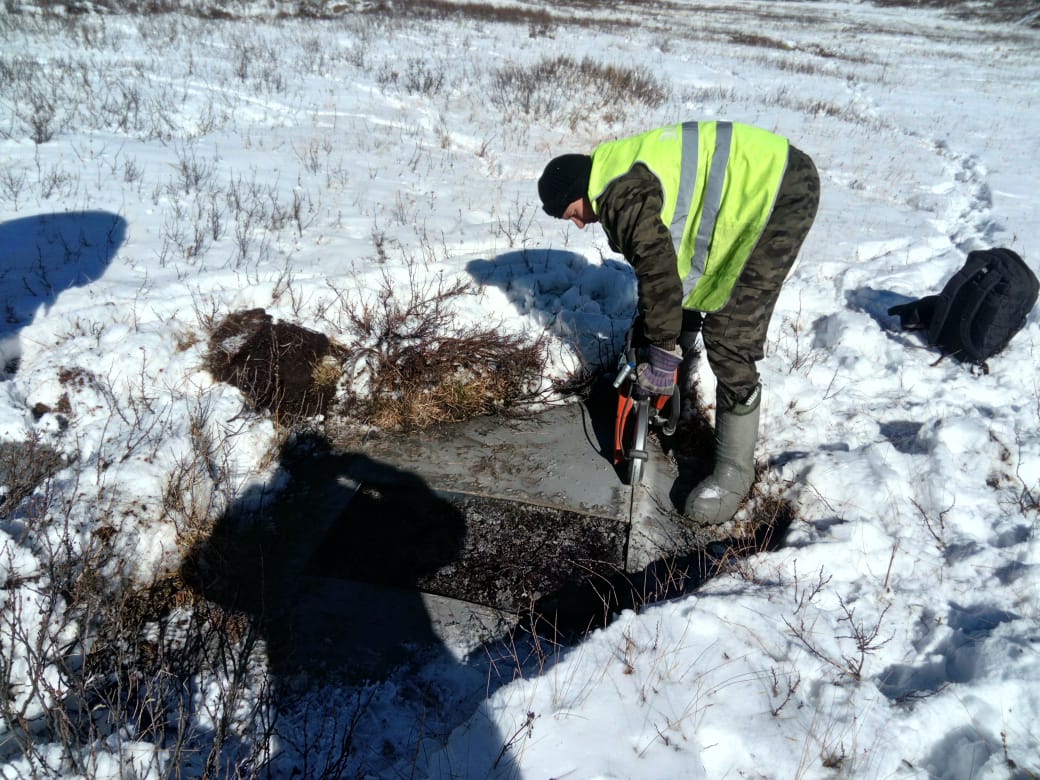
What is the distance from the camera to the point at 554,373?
13.9 feet

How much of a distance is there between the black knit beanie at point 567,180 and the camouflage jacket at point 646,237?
11 cm

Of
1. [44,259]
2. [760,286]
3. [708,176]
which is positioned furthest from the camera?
[44,259]

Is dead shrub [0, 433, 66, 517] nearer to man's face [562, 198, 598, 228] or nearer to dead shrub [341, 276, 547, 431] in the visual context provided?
dead shrub [341, 276, 547, 431]

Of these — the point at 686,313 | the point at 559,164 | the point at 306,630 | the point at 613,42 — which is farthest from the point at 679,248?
the point at 613,42

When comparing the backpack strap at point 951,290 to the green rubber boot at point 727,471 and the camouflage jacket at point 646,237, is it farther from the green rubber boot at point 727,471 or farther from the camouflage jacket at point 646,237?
the camouflage jacket at point 646,237

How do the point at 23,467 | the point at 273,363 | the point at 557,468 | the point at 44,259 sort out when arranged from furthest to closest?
the point at 44,259
the point at 273,363
the point at 557,468
the point at 23,467

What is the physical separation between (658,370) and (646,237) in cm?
65

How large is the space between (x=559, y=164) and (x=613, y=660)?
2013 millimetres

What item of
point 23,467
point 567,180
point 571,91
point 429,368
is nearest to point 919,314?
point 567,180

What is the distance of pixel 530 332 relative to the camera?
4461 millimetres

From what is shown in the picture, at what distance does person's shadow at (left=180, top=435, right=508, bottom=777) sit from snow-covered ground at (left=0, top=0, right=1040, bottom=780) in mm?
27

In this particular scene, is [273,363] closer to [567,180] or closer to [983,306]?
[567,180]

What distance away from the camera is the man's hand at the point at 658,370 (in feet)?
9.23

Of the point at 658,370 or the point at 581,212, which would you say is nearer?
the point at 581,212
